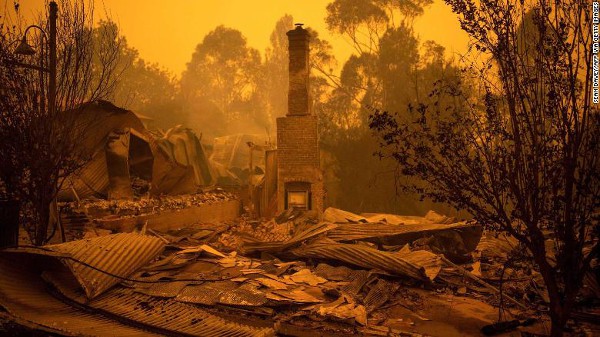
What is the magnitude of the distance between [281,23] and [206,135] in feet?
61.4

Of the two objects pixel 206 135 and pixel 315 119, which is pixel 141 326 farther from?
pixel 206 135

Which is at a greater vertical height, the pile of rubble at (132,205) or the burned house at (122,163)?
the burned house at (122,163)

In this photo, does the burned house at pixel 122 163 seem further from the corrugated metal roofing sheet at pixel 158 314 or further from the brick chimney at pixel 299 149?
the corrugated metal roofing sheet at pixel 158 314

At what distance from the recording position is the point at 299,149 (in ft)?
43.6

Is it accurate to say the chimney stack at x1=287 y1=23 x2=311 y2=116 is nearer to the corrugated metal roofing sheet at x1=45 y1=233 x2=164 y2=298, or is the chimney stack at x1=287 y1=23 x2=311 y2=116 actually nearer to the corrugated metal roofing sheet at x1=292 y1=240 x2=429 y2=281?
the corrugated metal roofing sheet at x1=292 y1=240 x2=429 y2=281

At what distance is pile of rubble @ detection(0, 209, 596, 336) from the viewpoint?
463 centimetres

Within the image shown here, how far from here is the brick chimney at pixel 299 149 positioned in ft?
43.7

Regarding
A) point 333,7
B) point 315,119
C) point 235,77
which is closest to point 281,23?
point 235,77

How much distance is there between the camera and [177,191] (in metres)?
13.5

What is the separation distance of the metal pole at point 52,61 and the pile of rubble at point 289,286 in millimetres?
2111

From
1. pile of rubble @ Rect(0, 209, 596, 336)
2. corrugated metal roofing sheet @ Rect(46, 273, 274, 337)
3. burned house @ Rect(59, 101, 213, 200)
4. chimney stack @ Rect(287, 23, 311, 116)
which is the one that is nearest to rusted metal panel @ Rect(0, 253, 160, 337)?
pile of rubble @ Rect(0, 209, 596, 336)

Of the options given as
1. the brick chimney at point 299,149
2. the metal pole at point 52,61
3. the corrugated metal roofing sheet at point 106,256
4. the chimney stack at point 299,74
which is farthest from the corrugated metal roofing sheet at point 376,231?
the chimney stack at point 299,74

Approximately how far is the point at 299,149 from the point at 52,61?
8244mm

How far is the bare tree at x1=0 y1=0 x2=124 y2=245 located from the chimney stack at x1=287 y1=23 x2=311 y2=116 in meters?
7.75
